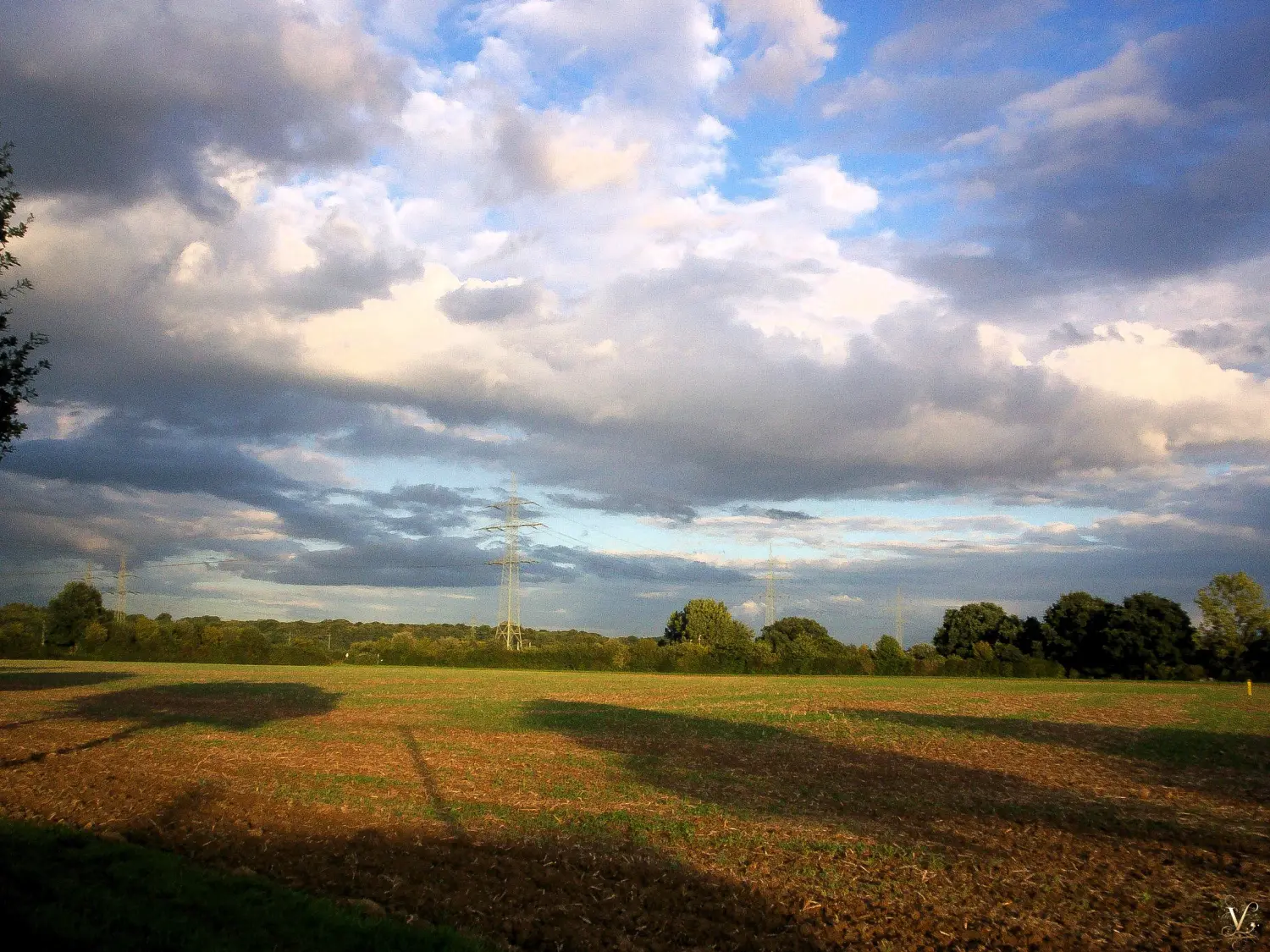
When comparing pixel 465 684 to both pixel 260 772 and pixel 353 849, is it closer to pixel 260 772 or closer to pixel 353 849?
pixel 260 772

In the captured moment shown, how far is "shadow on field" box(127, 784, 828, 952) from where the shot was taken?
27.9 ft

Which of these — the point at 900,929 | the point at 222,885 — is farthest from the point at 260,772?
the point at 900,929

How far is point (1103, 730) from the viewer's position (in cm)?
3069

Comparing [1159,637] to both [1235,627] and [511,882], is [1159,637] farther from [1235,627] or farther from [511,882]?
[511,882]

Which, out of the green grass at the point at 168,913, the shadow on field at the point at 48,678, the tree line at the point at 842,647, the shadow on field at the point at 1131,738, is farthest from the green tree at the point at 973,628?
the green grass at the point at 168,913

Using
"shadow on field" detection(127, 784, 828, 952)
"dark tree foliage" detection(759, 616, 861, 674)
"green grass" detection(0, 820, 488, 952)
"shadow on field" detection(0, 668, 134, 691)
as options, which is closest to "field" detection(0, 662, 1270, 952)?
"shadow on field" detection(127, 784, 828, 952)

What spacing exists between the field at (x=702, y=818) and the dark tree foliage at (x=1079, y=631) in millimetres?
67964

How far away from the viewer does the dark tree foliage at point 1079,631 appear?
93812 mm

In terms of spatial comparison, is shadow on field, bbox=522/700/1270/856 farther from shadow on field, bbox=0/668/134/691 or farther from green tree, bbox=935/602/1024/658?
green tree, bbox=935/602/1024/658

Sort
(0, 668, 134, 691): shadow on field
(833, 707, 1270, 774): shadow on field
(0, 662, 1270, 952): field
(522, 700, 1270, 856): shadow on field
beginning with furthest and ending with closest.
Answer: (0, 668, 134, 691): shadow on field, (833, 707, 1270, 774): shadow on field, (522, 700, 1270, 856): shadow on field, (0, 662, 1270, 952): field

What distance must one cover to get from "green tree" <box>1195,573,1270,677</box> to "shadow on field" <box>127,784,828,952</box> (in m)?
98.0

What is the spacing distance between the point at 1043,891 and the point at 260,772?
1576cm
